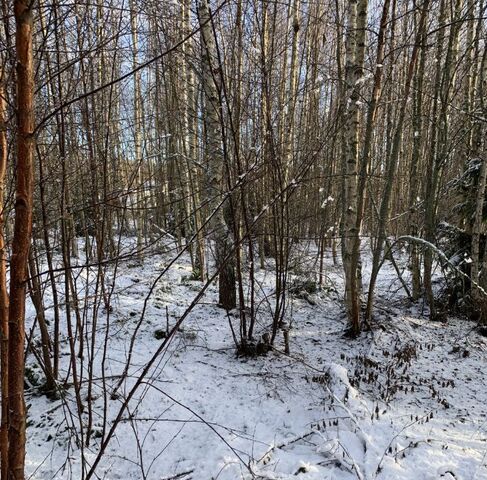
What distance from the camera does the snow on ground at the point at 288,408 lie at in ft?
9.91

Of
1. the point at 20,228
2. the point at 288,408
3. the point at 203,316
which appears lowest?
the point at 288,408

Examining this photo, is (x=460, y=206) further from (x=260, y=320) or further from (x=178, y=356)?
(x=178, y=356)

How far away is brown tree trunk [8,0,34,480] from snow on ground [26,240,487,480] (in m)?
0.77

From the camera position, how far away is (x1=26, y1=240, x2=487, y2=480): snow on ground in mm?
3020

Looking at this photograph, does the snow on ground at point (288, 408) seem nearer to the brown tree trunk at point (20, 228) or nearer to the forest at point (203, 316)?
the forest at point (203, 316)

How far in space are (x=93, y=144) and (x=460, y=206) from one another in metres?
6.21

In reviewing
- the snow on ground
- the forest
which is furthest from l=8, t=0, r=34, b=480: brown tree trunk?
the snow on ground

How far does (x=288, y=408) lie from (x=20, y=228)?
11.2 ft

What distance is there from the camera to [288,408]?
151 inches

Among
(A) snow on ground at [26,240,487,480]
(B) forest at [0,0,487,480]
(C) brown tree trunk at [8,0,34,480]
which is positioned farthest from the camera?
(A) snow on ground at [26,240,487,480]

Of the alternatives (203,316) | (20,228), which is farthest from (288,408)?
(20,228)

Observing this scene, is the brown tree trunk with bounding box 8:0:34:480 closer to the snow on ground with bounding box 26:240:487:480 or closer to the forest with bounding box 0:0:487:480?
the forest with bounding box 0:0:487:480

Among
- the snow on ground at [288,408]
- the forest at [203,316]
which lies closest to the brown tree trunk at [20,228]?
the forest at [203,316]

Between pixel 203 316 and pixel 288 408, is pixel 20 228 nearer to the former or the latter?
pixel 288 408
